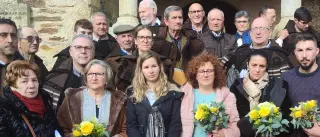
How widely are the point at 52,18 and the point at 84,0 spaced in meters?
0.66

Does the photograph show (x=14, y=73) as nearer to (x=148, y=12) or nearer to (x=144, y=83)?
(x=144, y=83)

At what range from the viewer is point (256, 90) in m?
5.44

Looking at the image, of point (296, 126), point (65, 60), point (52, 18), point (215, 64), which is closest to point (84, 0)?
point (52, 18)

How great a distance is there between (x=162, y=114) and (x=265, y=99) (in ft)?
3.51

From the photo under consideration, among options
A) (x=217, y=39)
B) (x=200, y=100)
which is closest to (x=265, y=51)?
(x=217, y=39)

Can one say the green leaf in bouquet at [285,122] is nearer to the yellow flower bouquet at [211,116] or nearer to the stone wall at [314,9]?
the yellow flower bouquet at [211,116]

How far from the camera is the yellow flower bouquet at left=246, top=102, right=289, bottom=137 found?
4859mm

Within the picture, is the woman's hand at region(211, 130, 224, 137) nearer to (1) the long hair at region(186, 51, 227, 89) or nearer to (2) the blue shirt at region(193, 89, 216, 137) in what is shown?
(2) the blue shirt at region(193, 89, 216, 137)

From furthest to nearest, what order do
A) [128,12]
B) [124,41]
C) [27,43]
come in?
[128,12], [124,41], [27,43]

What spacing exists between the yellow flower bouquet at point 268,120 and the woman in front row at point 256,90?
231 millimetres

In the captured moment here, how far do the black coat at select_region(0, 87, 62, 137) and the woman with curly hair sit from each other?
53.4 inches

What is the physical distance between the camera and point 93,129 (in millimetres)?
4867

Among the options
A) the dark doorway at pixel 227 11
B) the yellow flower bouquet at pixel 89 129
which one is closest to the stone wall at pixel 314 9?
the dark doorway at pixel 227 11

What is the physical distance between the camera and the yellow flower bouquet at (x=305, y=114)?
487cm
